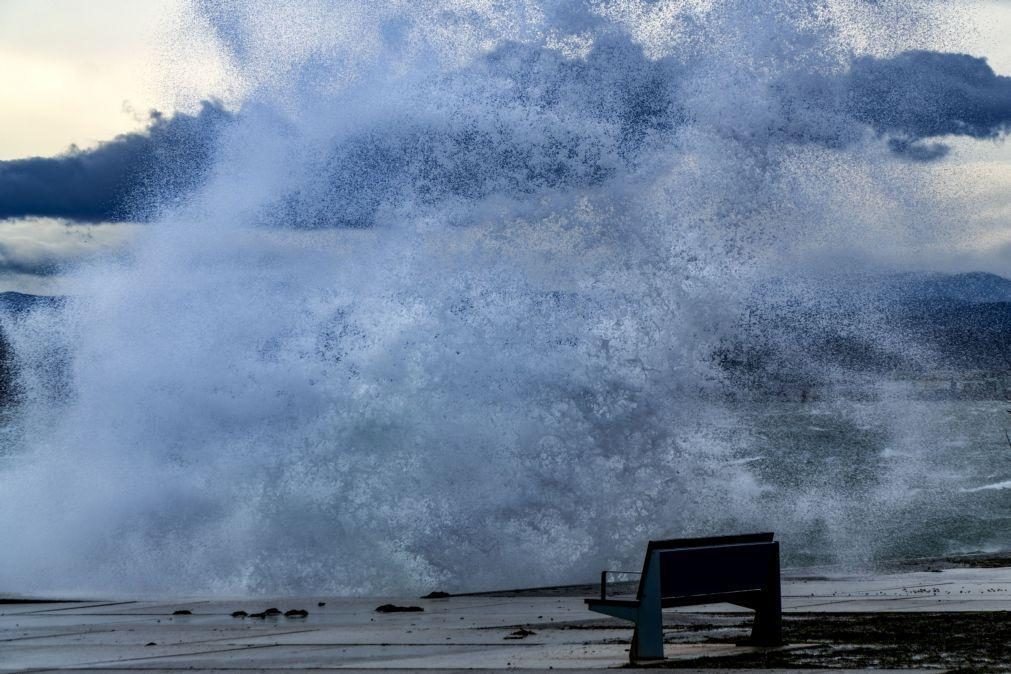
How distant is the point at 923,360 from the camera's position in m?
33.4

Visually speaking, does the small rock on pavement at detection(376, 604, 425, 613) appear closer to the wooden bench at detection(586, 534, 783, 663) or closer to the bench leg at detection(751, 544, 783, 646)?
the wooden bench at detection(586, 534, 783, 663)

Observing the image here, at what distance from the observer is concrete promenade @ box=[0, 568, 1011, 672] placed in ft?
26.1

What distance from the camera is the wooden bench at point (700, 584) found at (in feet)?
24.7

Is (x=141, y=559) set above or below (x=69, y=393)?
below

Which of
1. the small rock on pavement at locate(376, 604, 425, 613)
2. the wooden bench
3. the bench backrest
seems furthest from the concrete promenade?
the bench backrest

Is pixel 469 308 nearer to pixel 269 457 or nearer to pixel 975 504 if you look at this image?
pixel 269 457

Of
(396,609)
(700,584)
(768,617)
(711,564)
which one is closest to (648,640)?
(700,584)

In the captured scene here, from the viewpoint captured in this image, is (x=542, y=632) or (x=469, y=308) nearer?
(x=542, y=632)

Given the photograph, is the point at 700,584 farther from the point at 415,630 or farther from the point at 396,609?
the point at 396,609

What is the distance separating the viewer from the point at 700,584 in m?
7.84

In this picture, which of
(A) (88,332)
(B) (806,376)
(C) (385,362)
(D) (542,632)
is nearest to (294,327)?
(C) (385,362)

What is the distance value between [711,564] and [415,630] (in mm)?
2804

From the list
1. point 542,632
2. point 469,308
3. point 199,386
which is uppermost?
point 469,308

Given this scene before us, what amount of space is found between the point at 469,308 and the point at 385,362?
1.93 m
